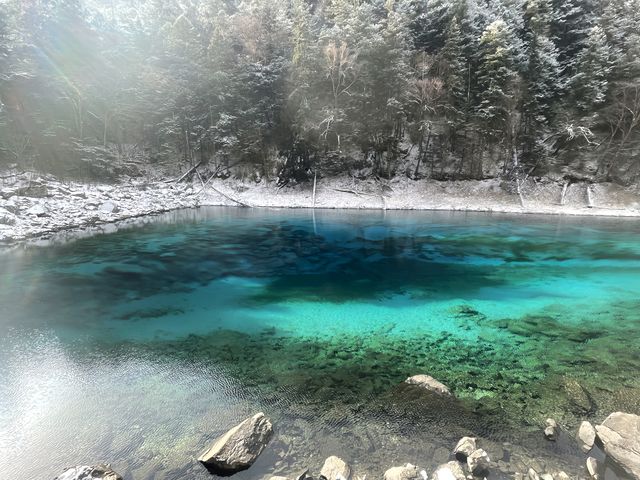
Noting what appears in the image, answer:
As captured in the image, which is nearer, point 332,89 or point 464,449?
point 464,449

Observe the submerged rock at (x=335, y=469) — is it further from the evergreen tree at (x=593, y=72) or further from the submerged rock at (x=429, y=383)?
the evergreen tree at (x=593, y=72)

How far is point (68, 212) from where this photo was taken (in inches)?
751

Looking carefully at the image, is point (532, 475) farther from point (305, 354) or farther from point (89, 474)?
point (89, 474)

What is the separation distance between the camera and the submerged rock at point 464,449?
360 centimetres

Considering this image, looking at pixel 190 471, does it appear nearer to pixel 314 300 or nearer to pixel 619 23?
pixel 314 300

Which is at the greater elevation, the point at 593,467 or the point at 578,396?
the point at 593,467

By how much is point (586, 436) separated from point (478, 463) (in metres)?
1.57

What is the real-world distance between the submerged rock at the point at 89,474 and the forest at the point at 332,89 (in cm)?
2966

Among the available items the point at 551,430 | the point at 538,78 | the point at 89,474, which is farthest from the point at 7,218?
the point at 538,78

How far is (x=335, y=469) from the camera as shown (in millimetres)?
3414

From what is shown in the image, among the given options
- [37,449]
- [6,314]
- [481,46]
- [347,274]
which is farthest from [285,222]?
[481,46]

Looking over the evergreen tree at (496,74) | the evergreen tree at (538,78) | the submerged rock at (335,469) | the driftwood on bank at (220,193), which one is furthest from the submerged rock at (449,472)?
the evergreen tree at (538,78)

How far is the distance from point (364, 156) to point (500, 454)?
3173 centimetres

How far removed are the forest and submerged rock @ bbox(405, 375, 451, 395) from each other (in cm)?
2818
